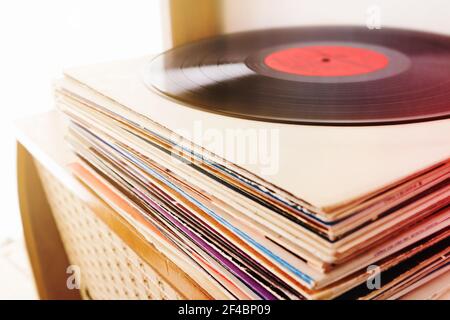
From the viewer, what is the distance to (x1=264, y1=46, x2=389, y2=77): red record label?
1.85ft

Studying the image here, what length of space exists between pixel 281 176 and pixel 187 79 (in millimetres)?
279

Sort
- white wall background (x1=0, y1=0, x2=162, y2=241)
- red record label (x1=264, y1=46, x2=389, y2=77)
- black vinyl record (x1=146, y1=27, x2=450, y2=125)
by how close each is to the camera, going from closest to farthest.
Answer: black vinyl record (x1=146, y1=27, x2=450, y2=125) → red record label (x1=264, y1=46, x2=389, y2=77) → white wall background (x1=0, y1=0, x2=162, y2=241)

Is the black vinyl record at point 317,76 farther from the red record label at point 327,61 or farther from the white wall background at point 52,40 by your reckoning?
the white wall background at point 52,40

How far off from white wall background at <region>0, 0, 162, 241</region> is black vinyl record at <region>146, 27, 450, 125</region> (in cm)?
35

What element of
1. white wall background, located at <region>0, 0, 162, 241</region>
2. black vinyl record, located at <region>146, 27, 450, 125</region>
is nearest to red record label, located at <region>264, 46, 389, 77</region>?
black vinyl record, located at <region>146, 27, 450, 125</region>

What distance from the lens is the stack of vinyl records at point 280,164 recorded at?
295mm

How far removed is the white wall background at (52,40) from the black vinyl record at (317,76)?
1.13 ft

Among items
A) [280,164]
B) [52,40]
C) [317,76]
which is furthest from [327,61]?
[52,40]

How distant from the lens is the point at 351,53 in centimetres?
66

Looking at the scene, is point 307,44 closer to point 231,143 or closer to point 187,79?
point 187,79

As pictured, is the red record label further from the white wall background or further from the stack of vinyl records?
the white wall background

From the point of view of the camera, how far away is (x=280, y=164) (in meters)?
0.33

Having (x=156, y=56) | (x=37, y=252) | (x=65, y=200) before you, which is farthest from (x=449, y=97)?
(x=37, y=252)

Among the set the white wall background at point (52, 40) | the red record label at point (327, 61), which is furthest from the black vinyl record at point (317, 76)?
the white wall background at point (52, 40)
